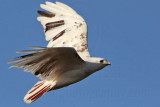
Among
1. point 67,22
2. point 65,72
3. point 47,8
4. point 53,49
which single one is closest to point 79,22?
point 67,22

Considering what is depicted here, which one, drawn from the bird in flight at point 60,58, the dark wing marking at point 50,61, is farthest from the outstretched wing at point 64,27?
the dark wing marking at point 50,61

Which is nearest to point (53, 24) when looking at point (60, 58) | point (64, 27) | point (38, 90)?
point (64, 27)

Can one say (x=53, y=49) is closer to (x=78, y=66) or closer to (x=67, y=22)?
(x=78, y=66)

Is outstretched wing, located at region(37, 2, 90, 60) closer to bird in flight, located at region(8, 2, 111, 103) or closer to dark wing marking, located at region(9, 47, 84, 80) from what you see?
bird in flight, located at region(8, 2, 111, 103)

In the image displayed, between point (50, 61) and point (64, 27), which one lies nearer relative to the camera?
point (50, 61)

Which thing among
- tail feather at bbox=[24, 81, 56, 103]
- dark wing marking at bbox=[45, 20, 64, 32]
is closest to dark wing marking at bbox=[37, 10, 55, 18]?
dark wing marking at bbox=[45, 20, 64, 32]

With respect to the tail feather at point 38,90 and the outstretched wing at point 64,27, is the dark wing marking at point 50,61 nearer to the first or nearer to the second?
the tail feather at point 38,90

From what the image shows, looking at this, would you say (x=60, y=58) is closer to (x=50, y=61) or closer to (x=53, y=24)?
(x=50, y=61)
